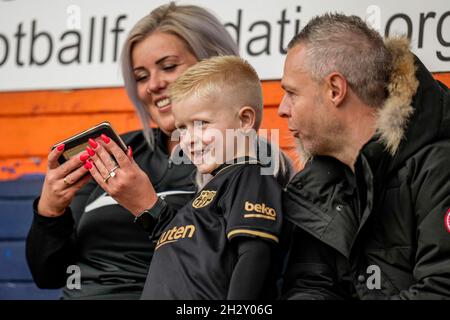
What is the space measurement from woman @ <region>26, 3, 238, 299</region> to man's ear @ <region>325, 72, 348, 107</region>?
655mm

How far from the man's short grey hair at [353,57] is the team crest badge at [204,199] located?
18.3 inches

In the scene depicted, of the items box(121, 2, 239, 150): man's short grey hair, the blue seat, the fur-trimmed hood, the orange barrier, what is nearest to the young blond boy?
the fur-trimmed hood

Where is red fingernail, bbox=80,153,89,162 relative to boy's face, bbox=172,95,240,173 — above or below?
below

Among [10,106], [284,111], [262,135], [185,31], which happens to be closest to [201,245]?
[284,111]

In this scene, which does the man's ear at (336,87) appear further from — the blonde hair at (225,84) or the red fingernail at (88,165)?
the red fingernail at (88,165)

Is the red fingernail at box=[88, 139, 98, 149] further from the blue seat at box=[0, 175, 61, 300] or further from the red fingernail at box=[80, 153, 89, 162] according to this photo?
the blue seat at box=[0, 175, 61, 300]

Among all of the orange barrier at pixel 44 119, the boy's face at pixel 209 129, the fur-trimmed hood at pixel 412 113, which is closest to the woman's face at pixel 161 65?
the boy's face at pixel 209 129

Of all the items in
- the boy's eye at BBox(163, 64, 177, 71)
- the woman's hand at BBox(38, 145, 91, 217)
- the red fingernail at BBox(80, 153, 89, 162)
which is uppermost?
the boy's eye at BBox(163, 64, 177, 71)

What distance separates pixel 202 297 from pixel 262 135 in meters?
0.79

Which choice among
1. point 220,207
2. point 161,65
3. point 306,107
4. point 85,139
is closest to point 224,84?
point 306,107

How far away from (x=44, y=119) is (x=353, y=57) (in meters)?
2.21

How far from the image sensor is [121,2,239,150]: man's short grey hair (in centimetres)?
303

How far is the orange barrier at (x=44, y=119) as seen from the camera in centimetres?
393

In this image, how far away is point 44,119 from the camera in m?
4.12
